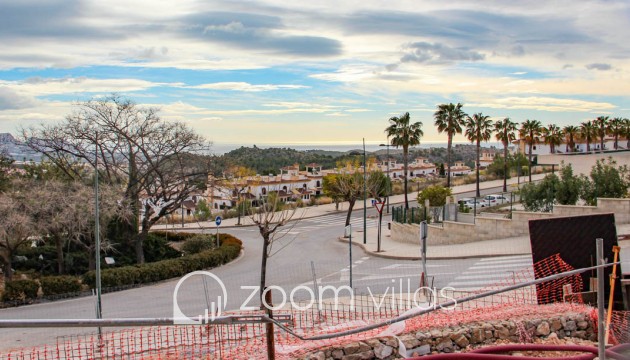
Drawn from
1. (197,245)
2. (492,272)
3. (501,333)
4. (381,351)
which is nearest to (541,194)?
(492,272)

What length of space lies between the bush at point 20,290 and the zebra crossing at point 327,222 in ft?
83.9

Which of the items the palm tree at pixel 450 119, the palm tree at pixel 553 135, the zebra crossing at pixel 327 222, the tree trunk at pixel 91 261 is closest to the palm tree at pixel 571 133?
the palm tree at pixel 553 135

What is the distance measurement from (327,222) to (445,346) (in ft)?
135

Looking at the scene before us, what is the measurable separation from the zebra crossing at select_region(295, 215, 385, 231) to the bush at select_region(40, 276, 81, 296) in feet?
79.1

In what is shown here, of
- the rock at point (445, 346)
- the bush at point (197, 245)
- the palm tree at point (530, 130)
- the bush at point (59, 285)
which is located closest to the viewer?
the rock at point (445, 346)

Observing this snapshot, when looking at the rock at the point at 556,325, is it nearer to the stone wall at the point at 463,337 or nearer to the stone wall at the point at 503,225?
the stone wall at the point at 463,337

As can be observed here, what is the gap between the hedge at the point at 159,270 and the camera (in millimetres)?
26192

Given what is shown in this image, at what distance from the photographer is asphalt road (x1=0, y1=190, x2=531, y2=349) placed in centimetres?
2039

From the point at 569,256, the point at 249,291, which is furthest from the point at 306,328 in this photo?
the point at 249,291

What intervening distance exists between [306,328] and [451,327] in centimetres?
300

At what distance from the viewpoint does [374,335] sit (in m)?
10.8

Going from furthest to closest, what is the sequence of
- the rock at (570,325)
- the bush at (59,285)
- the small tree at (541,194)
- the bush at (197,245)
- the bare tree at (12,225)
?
1. the bush at (197,245)
2. the small tree at (541,194)
3. the bare tree at (12,225)
4. the bush at (59,285)
5. the rock at (570,325)

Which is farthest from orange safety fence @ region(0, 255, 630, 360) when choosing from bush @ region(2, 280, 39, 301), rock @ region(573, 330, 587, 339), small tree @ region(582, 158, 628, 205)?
small tree @ region(582, 158, 628, 205)

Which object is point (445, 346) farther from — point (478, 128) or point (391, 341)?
point (478, 128)
